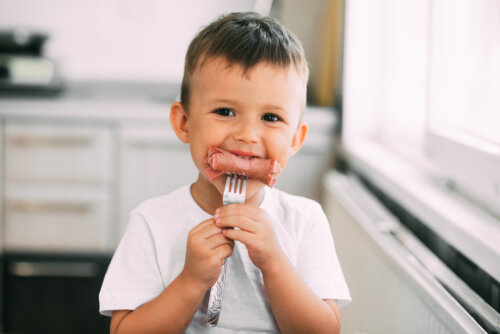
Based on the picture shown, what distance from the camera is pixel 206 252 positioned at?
0.81 meters

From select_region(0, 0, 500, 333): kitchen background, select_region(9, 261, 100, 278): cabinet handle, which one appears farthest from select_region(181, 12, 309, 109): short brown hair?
select_region(9, 261, 100, 278): cabinet handle

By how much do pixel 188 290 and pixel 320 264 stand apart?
0.24 m

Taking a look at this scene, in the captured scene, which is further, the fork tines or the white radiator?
the white radiator

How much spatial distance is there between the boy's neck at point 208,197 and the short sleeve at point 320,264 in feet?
0.35

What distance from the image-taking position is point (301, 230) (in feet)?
3.19

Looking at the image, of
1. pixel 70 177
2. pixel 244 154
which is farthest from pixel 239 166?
pixel 70 177

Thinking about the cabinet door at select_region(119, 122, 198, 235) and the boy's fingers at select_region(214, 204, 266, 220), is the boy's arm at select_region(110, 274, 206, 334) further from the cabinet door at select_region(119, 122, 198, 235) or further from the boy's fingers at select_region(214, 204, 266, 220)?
the cabinet door at select_region(119, 122, 198, 235)

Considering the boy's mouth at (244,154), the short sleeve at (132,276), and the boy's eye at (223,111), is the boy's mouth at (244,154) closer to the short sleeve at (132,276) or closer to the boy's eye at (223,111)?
the boy's eye at (223,111)

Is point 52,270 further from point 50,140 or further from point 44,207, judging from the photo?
point 50,140

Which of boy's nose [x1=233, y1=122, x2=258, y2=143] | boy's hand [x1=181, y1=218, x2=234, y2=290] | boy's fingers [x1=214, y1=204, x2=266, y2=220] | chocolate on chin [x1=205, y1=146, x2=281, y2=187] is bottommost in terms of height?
boy's hand [x1=181, y1=218, x2=234, y2=290]

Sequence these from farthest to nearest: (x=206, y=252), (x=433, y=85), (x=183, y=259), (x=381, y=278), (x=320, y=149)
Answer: (x=320, y=149)
(x=433, y=85)
(x=381, y=278)
(x=183, y=259)
(x=206, y=252)

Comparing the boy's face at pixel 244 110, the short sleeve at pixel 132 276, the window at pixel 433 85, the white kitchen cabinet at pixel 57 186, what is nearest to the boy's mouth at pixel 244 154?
the boy's face at pixel 244 110

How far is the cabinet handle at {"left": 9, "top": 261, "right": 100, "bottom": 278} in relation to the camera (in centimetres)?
246

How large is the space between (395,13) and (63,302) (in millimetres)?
1825
